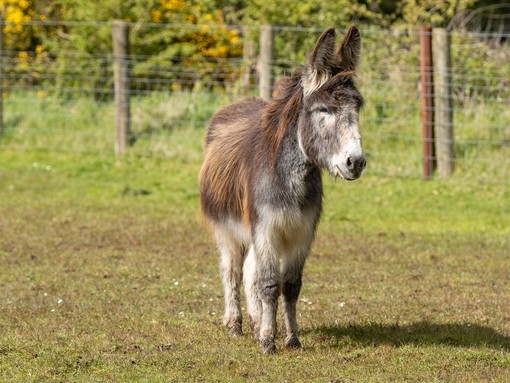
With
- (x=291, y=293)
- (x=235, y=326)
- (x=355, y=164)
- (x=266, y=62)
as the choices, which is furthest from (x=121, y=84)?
(x=355, y=164)

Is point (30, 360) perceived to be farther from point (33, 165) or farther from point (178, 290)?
point (33, 165)

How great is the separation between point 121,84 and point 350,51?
31.3ft

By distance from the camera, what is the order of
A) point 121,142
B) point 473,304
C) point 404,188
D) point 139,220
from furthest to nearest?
point 121,142
point 404,188
point 139,220
point 473,304

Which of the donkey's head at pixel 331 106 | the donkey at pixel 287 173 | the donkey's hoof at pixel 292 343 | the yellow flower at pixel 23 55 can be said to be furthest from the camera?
the yellow flower at pixel 23 55

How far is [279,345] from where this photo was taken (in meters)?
7.59

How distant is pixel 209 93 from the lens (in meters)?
16.9

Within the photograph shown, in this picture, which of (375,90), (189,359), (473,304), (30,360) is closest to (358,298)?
(473,304)

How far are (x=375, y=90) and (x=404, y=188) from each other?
1899 millimetres

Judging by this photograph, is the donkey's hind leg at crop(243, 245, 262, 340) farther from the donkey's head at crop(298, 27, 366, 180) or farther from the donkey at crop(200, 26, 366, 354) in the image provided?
the donkey's head at crop(298, 27, 366, 180)

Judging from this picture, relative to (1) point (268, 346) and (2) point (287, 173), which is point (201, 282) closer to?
(1) point (268, 346)

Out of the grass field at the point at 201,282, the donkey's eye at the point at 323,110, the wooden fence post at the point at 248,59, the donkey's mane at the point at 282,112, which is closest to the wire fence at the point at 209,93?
the wooden fence post at the point at 248,59

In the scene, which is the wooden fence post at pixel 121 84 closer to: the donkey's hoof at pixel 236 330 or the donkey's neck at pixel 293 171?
the donkey's hoof at pixel 236 330

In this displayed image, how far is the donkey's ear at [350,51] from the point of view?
7.18m

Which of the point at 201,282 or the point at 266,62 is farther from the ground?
the point at 266,62
